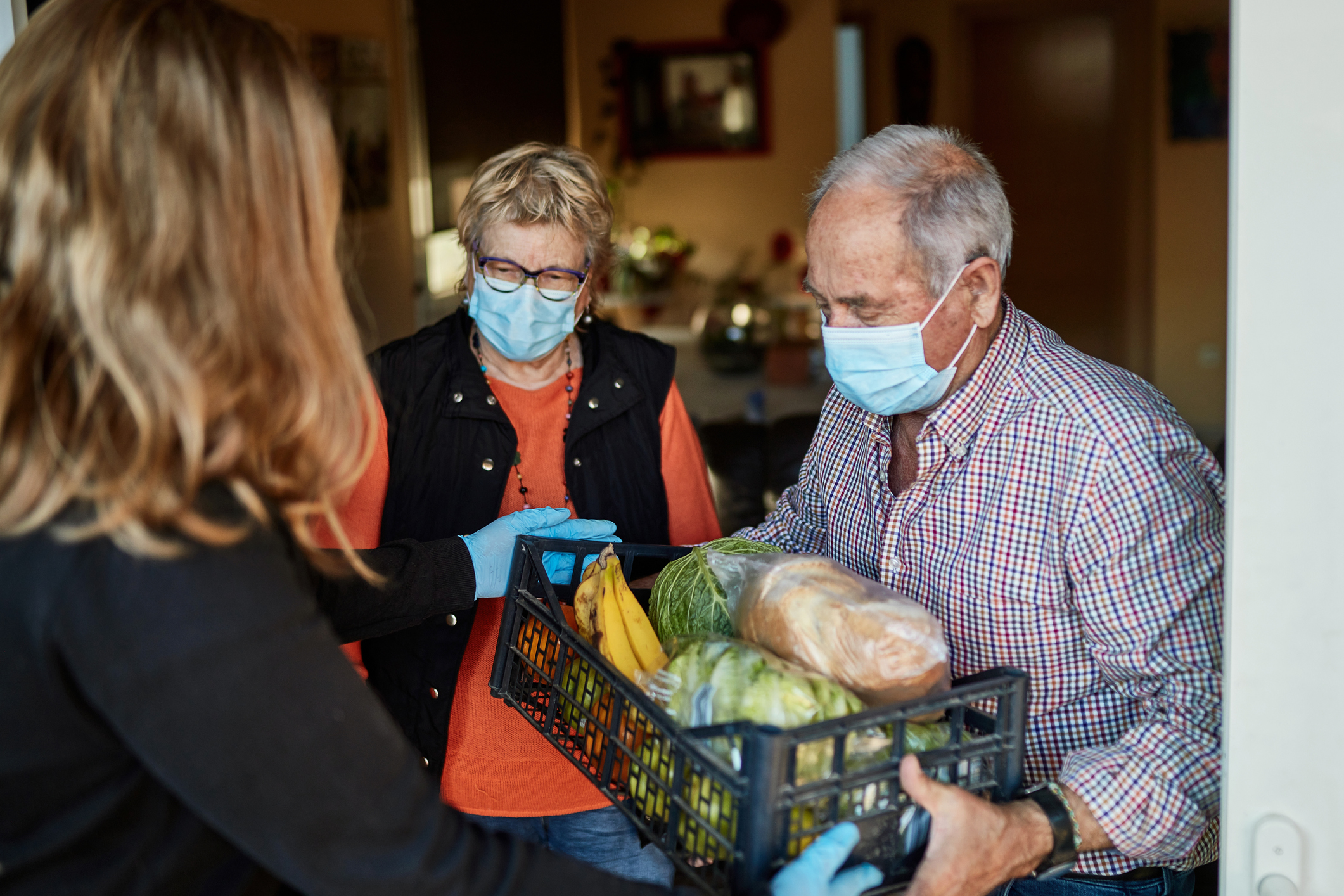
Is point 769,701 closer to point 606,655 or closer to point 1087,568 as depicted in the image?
point 606,655

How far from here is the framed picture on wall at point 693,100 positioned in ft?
21.1

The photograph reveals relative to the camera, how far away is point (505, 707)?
1.82 m

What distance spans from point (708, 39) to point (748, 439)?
3.58 metres

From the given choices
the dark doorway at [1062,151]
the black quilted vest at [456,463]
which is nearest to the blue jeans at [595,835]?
the black quilted vest at [456,463]

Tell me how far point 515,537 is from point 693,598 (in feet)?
1.17

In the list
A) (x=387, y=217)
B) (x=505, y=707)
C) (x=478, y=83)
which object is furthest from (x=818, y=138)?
(x=505, y=707)

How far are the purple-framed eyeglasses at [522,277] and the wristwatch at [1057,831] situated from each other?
3.58ft

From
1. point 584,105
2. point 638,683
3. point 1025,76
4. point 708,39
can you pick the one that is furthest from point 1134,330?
point 638,683

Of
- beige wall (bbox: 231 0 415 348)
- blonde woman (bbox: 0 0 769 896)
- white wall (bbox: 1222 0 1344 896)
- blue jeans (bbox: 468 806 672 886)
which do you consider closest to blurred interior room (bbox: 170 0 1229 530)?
beige wall (bbox: 231 0 415 348)

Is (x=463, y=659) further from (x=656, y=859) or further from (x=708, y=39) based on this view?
(x=708, y=39)

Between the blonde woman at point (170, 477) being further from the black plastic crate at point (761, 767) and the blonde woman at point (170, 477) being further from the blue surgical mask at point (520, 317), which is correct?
the blue surgical mask at point (520, 317)

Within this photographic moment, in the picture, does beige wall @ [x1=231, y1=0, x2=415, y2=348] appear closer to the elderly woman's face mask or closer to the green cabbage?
the elderly woman's face mask

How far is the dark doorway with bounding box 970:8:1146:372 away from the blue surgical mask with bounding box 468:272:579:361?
5.90 meters

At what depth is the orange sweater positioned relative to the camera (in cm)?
179
